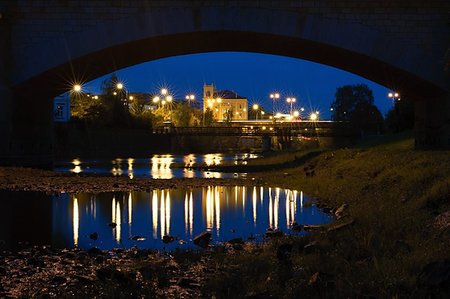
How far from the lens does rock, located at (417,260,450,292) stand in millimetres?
5676

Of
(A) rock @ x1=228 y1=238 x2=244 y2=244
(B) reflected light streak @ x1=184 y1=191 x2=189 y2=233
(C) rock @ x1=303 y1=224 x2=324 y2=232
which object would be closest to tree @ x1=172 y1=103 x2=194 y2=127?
(B) reflected light streak @ x1=184 y1=191 x2=189 y2=233

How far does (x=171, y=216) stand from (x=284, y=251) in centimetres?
541

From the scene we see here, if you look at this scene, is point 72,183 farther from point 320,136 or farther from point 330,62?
point 320,136

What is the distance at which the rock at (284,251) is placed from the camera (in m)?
7.99

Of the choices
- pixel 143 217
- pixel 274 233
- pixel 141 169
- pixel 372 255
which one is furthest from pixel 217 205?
pixel 141 169

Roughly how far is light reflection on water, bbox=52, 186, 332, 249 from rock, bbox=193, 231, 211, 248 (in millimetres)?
129

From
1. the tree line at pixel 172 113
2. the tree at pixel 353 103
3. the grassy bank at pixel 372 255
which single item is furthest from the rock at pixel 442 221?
the tree at pixel 353 103

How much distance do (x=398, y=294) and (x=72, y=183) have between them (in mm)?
17911

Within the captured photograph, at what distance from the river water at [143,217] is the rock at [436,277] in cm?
448

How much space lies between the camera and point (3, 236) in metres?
10.4

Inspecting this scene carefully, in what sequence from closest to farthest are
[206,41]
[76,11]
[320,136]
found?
[76,11], [206,41], [320,136]

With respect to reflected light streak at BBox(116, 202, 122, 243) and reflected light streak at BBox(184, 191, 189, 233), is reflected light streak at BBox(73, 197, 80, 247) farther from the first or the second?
reflected light streak at BBox(184, 191, 189, 233)

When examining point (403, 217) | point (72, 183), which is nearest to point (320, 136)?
point (72, 183)

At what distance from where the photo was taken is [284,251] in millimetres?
8328
